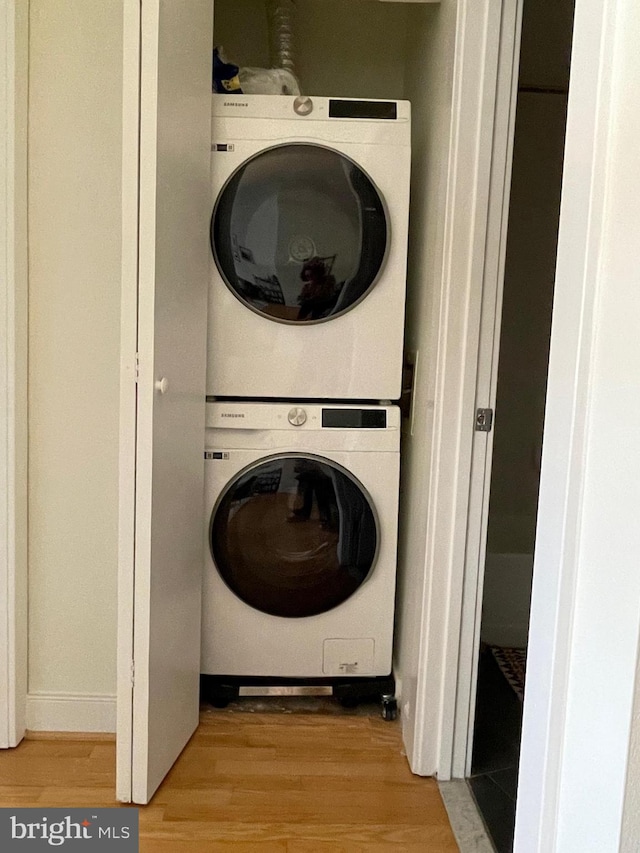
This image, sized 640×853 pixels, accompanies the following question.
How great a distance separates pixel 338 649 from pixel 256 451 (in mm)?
601

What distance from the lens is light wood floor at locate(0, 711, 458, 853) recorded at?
1.51 m

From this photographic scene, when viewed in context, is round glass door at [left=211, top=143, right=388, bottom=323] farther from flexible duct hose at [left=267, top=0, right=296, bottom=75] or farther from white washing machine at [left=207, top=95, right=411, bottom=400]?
flexible duct hose at [left=267, top=0, right=296, bottom=75]

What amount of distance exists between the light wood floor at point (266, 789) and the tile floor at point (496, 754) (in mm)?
109

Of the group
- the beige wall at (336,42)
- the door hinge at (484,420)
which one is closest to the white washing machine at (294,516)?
the door hinge at (484,420)

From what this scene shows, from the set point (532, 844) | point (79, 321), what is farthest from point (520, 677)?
point (79, 321)

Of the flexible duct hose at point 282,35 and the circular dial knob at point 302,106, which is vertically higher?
the flexible duct hose at point 282,35

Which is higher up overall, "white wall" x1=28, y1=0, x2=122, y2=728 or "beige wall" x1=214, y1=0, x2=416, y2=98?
"beige wall" x1=214, y1=0, x2=416, y2=98

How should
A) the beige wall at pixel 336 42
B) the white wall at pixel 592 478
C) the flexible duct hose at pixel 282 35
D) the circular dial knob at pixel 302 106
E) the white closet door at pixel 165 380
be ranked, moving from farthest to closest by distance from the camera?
the beige wall at pixel 336 42 < the flexible duct hose at pixel 282 35 < the circular dial knob at pixel 302 106 < the white closet door at pixel 165 380 < the white wall at pixel 592 478

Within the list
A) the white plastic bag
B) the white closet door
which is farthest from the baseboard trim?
the white plastic bag

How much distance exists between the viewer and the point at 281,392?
76.2 inches

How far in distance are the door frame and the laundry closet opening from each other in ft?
1.50

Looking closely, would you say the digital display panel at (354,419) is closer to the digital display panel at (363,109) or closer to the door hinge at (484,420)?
the door hinge at (484,420)

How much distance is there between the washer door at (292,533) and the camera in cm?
192

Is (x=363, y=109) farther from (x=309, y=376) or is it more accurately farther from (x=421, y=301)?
(x=309, y=376)
